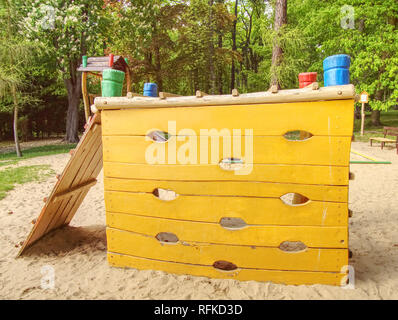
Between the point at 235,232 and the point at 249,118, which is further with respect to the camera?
the point at 235,232

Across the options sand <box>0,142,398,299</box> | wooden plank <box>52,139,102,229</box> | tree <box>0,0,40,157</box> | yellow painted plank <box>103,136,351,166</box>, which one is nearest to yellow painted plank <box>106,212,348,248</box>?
sand <box>0,142,398,299</box>

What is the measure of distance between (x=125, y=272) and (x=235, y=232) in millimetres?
1100

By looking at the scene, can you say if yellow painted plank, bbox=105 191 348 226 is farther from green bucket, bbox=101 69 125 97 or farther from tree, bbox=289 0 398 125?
tree, bbox=289 0 398 125

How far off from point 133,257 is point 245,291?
3.56 feet

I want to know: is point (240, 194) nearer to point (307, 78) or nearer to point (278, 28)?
point (307, 78)

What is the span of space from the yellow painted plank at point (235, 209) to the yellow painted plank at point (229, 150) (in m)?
0.33

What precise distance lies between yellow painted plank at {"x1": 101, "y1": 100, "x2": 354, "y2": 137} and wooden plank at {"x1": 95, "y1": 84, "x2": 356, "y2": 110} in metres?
0.04

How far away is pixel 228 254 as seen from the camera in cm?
259

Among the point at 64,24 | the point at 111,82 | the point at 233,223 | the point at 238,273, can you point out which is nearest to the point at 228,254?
the point at 238,273

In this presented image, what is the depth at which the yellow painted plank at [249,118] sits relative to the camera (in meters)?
2.25

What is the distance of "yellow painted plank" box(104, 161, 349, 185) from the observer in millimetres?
2334

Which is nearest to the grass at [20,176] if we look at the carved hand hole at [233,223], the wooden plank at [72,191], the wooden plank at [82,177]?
the wooden plank at [82,177]

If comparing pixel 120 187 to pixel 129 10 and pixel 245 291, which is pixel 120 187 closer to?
pixel 245 291

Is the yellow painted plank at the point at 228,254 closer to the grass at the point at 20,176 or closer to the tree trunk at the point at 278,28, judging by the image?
the grass at the point at 20,176
